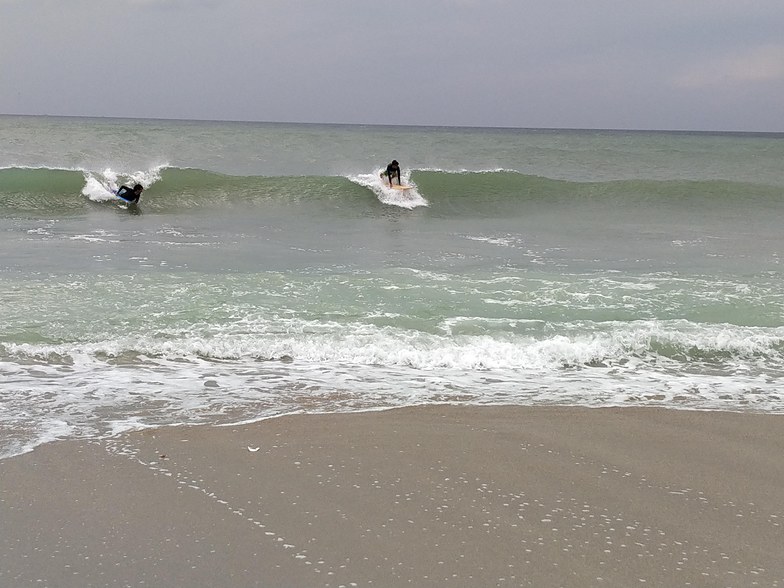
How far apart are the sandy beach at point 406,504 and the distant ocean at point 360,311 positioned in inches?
20.9

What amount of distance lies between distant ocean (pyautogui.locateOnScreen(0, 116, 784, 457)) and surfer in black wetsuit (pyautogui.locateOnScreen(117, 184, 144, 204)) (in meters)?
0.26

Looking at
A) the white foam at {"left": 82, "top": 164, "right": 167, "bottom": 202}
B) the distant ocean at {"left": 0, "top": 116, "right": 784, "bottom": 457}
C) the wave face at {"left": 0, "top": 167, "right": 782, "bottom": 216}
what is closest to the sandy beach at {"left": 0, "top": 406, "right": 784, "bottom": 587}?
the distant ocean at {"left": 0, "top": 116, "right": 784, "bottom": 457}

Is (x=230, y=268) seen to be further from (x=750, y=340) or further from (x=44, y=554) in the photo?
(x=44, y=554)

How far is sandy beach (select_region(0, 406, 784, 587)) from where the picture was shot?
11.0 ft

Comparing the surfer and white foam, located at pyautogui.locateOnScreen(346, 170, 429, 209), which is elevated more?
the surfer

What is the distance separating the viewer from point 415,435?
500cm

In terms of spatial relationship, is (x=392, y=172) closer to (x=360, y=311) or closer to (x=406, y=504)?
(x=360, y=311)

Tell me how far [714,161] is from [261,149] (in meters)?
23.8

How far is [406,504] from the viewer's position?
398 centimetres

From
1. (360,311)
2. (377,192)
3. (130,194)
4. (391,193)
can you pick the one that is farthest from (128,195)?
(360,311)

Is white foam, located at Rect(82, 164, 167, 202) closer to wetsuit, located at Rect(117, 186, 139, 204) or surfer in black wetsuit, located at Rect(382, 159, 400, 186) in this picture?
wetsuit, located at Rect(117, 186, 139, 204)

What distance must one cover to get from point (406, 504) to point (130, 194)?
1692 centimetres

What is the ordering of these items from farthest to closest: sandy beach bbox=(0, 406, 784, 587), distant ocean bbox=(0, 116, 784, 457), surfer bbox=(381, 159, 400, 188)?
surfer bbox=(381, 159, 400, 188)
distant ocean bbox=(0, 116, 784, 457)
sandy beach bbox=(0, 406, 784, 587)

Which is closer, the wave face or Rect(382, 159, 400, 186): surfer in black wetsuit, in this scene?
the wave face
